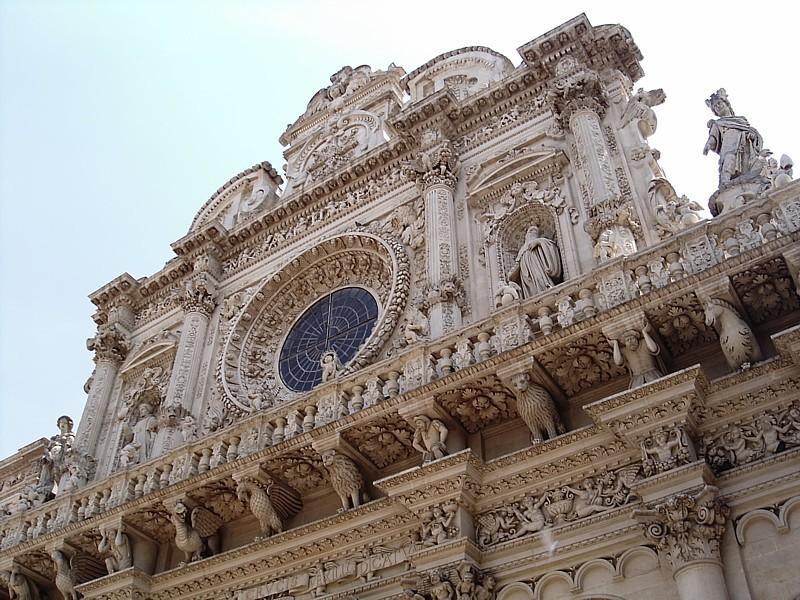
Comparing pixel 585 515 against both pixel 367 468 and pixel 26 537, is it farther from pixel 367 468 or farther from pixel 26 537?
pixel 26 537

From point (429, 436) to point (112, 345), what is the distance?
9.77 metres

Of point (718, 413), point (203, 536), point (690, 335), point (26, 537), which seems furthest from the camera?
point (26, 537)

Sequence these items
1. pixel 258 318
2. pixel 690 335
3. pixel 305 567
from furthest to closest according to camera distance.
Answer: pixel 258 318 < pixel 305 567 < pixel 690 335

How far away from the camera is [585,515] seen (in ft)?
26.2

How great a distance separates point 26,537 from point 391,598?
6.00 meters

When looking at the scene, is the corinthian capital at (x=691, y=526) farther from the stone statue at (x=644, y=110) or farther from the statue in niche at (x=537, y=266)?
the stone statue at (x=644, y=110)

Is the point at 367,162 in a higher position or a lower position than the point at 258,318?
higher

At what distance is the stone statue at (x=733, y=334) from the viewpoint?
7680 mm

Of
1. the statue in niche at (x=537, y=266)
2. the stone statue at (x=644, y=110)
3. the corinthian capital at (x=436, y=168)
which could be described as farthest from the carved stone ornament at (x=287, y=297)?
the stone statue at (x=644, y=110)

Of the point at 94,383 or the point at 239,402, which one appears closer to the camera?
the point at 239,402

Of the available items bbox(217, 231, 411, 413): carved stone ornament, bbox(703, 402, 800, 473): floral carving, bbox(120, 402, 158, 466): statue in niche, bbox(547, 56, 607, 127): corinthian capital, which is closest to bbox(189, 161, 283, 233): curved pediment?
bbox(217, 231, 411, 413): carved stone ornament

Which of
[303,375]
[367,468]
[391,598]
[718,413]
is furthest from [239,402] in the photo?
[718,413]

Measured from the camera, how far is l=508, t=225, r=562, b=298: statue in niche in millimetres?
10992

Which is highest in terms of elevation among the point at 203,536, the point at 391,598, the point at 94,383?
the point at 94,383
